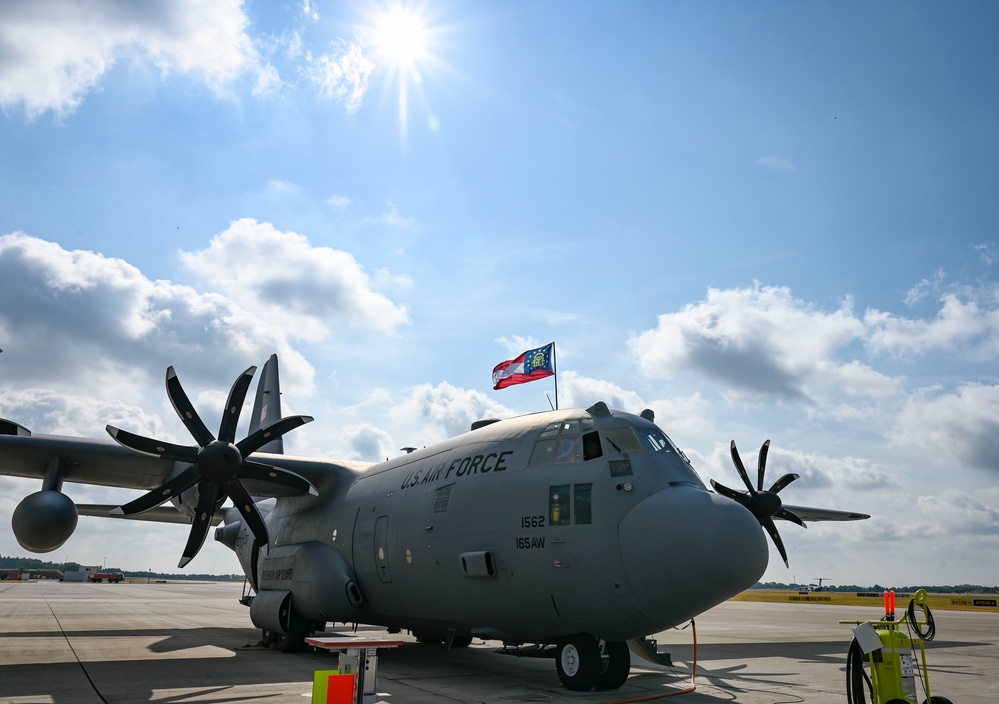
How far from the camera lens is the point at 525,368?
21.8 meters

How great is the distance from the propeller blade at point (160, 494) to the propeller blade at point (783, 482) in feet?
54.6

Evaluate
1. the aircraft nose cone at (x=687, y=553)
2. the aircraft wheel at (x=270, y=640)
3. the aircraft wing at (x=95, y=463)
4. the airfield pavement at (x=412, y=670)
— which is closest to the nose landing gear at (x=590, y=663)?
the airfield pavement at (x=412, y=670)

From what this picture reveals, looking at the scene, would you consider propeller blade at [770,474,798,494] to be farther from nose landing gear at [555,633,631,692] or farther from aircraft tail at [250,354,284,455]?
aircraft tail at [250,354,284,455]

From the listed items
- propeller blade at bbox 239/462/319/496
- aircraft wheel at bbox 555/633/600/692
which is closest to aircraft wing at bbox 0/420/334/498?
propeller blade at bbox 239/462/319/496

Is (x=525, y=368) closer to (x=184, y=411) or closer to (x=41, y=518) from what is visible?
(x=184, y=411)

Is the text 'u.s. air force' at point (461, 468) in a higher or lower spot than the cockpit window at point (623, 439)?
lower

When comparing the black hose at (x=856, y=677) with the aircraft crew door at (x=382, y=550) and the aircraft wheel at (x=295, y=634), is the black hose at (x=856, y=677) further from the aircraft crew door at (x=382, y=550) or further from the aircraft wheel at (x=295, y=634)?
the aircraft wheel at (x=295, y=634)

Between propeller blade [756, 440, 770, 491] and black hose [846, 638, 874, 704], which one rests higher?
propeller blade [756, 440, 770, 491]

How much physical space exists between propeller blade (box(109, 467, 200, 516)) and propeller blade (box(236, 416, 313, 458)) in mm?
1129

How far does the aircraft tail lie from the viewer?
2675 cm

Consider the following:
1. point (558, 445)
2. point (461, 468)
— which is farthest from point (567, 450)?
point (461, 468)

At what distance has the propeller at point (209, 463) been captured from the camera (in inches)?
611

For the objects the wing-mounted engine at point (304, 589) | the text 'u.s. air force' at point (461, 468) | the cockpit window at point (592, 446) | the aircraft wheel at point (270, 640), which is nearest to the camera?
the cockpit window at point (592, 446)

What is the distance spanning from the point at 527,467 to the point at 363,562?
19.1 feet
